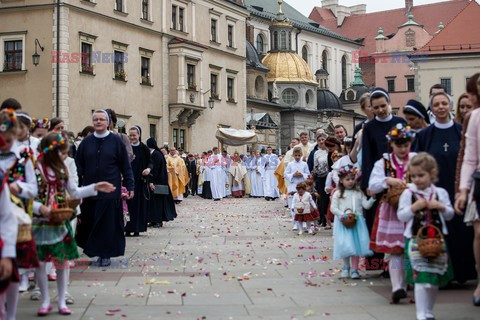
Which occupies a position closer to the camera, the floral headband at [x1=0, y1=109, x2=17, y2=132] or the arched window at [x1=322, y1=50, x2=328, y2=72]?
the floral headband at [x1=0, y1=109, x2=17, y2=132]

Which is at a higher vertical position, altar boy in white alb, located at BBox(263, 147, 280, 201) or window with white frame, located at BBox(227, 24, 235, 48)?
window with white frame, located at BBox(227, 24, 235, 48)

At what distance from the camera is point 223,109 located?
53.0m

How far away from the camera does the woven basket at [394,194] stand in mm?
7879

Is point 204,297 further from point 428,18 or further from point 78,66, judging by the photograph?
point 428,18

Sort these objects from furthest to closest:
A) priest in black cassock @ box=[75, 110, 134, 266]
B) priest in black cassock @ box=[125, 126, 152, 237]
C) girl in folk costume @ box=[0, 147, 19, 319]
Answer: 1. priest in black cassock @ box=[125, 126, 152, 237]
2. priest in black cassock @ box=[75, 110, 134, 266]
3. girl in folk costume @ box=[0, 147, 19, 319]

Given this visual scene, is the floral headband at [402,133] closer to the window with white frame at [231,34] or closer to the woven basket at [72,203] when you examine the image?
the woven basket at [72,203]

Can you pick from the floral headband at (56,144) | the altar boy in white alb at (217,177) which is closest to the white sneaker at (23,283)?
the floral headband at (56,144)

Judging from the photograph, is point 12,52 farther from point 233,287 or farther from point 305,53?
point 305,53

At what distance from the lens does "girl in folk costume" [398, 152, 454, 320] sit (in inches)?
268

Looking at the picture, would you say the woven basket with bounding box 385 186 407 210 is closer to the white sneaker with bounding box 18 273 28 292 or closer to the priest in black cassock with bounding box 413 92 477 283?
the priest in black cassock with bounding box 413 92 477 283

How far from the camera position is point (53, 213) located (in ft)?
24.5

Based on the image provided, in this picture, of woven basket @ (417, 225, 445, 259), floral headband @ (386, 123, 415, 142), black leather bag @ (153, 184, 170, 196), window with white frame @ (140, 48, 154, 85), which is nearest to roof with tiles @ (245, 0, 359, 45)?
window with white frame @ (140, 48, 154, 85)

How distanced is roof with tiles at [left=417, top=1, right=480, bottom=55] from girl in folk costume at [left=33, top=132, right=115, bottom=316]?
198 ft

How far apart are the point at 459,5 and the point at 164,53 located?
3033 inches
